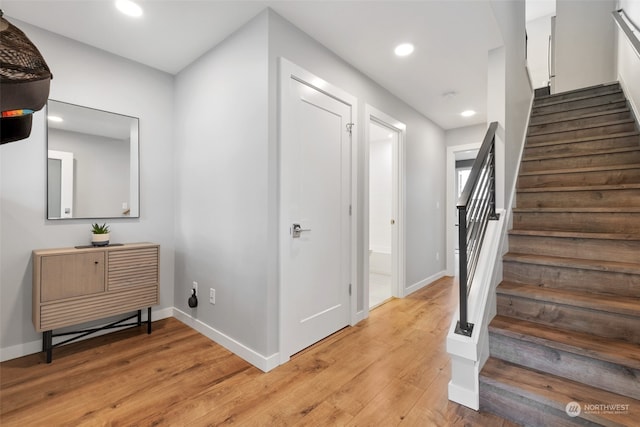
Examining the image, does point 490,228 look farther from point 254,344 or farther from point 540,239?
point 254,344

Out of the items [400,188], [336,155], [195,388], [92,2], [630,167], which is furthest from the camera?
[400,188]

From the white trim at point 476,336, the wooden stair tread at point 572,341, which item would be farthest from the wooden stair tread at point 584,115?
the wooden stair tread at point 572,341

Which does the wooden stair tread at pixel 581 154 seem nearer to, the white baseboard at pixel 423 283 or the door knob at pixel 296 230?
the white baseboard at pixel 423 283

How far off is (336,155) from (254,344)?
1.64 meters

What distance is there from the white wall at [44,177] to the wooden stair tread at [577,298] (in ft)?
9.88

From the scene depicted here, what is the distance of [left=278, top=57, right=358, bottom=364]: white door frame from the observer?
6.64 feet

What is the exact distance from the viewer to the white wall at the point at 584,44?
411cm

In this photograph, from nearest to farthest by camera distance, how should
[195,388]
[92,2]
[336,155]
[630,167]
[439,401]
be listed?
[439,401] → [195,388] → [92,2] → [630,167] → [336,155]

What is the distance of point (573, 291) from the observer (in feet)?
5.91

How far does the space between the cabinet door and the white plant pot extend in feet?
0.55

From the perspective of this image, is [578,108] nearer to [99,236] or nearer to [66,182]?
[99,236]

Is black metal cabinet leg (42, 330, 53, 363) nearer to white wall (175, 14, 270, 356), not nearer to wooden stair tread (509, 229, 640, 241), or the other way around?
white wall (175, 14, 270, 356)

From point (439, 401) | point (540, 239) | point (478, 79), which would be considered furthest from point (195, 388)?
point (478, 79)

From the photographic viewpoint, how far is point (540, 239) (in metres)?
2.11
